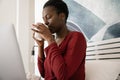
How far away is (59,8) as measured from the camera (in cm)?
138

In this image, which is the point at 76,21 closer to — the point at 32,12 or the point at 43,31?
the point at 43,31

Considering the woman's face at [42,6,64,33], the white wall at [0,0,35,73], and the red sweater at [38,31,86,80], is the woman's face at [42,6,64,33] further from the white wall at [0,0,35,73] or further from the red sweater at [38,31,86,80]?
the white wall at [0,0,35,73]

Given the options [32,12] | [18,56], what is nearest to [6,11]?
[32,12]

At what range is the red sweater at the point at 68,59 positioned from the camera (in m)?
1.19

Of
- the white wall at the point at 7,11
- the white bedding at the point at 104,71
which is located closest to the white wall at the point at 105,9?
the white bedding at the point at 104,71

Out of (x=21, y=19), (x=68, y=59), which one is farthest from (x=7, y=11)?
(x=68, y=59)

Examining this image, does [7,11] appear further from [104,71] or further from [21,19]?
[104,71]

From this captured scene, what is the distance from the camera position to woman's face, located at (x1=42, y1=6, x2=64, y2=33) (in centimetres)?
134

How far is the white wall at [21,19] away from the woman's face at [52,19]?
1.84 m

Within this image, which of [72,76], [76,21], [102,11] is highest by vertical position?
[102,11]

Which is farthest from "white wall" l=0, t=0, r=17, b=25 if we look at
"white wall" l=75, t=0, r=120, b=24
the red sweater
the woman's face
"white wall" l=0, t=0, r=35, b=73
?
the red sweater

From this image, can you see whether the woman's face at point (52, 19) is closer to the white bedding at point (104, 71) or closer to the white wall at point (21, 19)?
the white bedding at point (104, 71)

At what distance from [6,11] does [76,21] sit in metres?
1.55

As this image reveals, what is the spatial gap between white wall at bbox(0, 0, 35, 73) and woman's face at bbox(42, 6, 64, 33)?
1.84 metres
